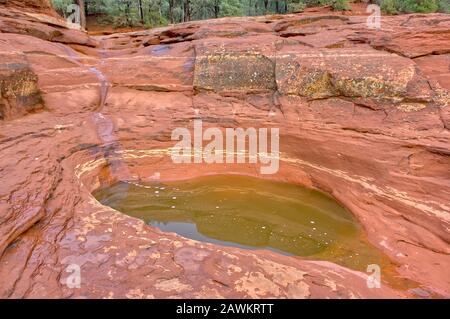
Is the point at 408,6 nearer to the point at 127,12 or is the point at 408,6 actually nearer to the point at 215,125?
the point at 215,125

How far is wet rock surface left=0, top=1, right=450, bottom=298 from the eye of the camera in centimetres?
329

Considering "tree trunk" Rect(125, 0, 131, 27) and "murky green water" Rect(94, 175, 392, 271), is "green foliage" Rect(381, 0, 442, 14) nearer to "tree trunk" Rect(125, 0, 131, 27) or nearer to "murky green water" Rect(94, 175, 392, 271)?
"tree trunk" Rect(125, 0, 131, 27)

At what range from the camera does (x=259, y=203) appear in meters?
5.94

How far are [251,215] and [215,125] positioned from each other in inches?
89.9

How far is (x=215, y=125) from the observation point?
23.3 feet

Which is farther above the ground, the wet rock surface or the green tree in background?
the green tree in background

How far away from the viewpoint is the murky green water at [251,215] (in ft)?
15.6

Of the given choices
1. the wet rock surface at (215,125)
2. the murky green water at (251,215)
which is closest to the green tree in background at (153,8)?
the wet rock surface at (215,125)

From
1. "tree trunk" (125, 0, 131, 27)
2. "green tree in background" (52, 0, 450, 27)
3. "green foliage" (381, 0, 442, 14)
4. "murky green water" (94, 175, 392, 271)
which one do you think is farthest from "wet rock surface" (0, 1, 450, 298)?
"tree trunk" (125, 0, 131, 27)

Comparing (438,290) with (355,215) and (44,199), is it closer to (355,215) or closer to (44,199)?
(355,215)

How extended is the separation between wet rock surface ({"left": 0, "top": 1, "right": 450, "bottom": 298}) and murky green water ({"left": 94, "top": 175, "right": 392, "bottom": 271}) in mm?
278

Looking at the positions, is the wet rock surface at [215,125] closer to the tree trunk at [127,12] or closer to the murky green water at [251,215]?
the murky green water at [251,215]

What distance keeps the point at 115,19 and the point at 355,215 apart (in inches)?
721

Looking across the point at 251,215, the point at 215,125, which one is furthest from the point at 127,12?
the point at 251,215
